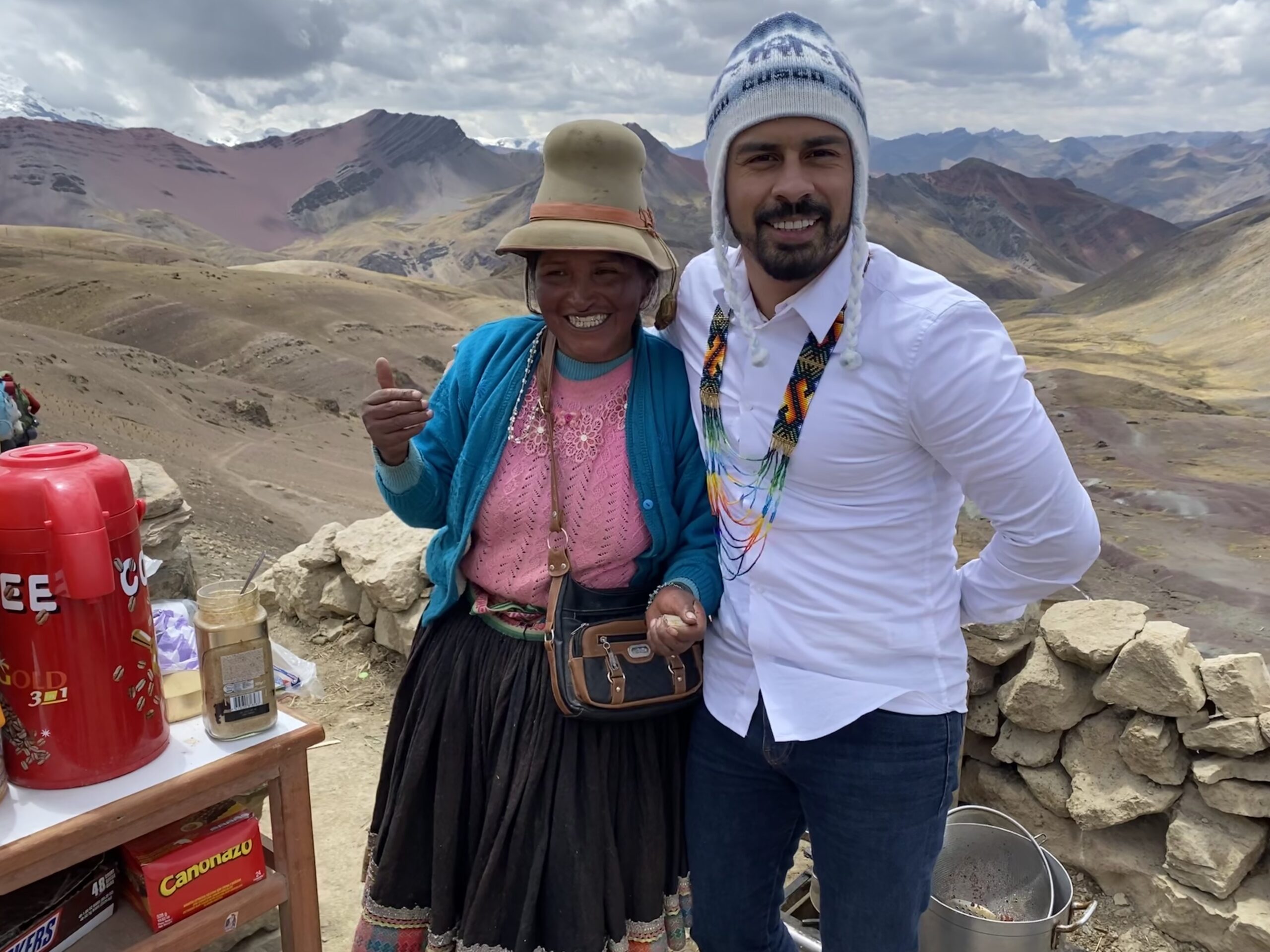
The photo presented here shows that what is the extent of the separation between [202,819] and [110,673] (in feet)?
1.35

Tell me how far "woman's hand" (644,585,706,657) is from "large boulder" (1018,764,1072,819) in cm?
190

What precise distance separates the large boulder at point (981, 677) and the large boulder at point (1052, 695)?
0.42 feet

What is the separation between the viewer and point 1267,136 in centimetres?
15312

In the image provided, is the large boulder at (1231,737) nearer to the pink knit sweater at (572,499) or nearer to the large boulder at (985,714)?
the large boulder at (985,714)

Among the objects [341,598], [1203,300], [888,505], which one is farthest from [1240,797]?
[1203,300]

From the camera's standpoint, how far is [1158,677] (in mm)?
2697

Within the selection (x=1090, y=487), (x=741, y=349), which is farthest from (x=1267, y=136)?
(x=741, y=349)

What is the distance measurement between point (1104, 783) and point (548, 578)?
6.86 ft

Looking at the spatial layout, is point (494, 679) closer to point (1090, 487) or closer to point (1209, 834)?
point (1209, 834)

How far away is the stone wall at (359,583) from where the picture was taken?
4152mm

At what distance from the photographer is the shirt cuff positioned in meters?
1.73

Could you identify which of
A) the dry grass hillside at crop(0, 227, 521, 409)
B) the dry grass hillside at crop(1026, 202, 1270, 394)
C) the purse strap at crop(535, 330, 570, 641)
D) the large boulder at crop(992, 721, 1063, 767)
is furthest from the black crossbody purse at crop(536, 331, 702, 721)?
the dry grass hillside at crop(1026, 202, 1270, 394)

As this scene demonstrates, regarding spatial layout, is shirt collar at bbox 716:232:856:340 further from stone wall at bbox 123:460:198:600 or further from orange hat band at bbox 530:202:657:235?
stone wall at bbox 123:460:198:600

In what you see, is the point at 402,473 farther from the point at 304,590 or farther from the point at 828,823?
the point at 304,590
